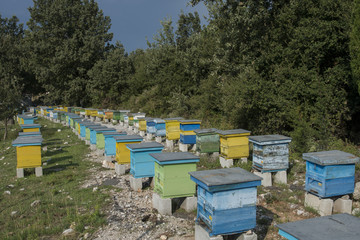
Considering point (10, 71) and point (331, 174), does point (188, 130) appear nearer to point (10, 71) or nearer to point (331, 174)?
point (331, 174)

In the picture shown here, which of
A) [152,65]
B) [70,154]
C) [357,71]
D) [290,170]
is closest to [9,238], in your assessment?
[290,170]

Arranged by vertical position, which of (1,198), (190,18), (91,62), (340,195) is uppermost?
(190,18)

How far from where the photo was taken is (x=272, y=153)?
6863mm

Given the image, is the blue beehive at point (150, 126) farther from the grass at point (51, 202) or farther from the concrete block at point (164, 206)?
the concrete block at point (164, 206)

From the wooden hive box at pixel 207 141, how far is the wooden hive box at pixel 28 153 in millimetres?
4647

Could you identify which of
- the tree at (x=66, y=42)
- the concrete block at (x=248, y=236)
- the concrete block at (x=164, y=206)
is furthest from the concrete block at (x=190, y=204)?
the tree at (x=66, y=42)

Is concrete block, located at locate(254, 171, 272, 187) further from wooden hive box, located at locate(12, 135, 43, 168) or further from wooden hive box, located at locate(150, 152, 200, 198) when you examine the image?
wooden hive box, located at locate(12, 135, 43, 168)

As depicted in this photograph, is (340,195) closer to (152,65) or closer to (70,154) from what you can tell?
(70,154)

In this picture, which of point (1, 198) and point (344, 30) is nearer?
point (1, 198)

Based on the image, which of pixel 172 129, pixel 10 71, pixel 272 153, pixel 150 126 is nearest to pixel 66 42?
pixel 10 71

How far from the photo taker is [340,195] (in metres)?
5.47

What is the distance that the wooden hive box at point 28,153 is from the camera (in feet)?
27.6

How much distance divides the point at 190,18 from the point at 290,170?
2840cm

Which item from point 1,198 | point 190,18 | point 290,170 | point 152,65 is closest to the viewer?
point 1,198
